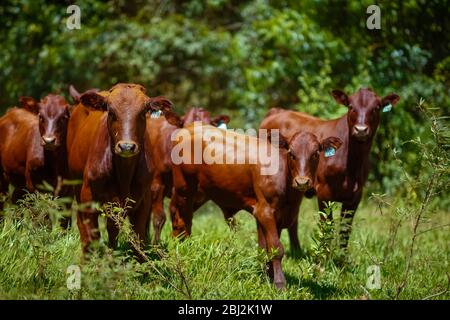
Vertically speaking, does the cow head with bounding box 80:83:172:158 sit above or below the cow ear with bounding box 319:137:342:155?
above

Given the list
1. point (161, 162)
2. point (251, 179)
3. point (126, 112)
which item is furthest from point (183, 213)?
point (126, 112)

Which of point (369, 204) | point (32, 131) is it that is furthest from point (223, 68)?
point (32, 131)

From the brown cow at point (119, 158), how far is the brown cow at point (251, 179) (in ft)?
3.64

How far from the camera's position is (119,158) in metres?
6.89

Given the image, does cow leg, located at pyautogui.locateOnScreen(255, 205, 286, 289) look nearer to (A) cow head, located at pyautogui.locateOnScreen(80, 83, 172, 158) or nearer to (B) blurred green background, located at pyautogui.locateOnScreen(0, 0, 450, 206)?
(A) cow head, located at pyautogui.locateOnScreen(80, 83, 172, 158)

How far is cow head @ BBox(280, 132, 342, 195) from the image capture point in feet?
23.3

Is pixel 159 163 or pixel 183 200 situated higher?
pixel 159 163

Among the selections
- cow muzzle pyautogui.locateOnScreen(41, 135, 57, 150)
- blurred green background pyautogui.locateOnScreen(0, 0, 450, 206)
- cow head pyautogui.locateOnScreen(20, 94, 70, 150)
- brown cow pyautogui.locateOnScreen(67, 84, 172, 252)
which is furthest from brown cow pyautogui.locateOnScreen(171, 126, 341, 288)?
blurred green background pyautogui.locateOnScreen(0, 0, 450, 206)

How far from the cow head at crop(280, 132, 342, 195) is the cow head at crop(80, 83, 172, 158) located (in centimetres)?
137

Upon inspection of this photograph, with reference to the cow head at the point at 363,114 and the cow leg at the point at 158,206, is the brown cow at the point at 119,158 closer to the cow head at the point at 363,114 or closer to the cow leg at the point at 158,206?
the cow leg at the point at 158,206

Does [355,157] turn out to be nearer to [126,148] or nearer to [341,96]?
[341,96]

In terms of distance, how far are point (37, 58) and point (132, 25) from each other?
239 centimetres

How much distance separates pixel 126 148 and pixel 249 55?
1029 cm
